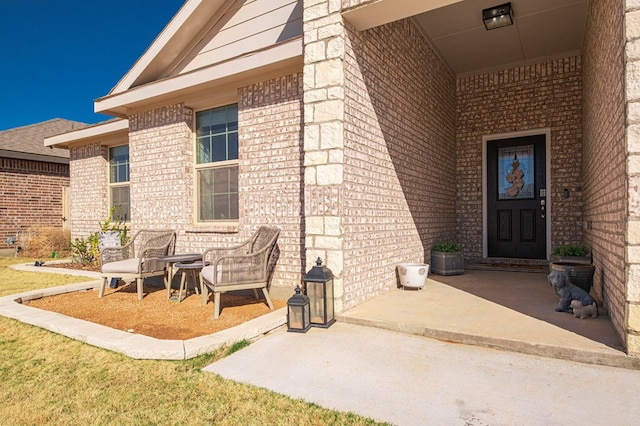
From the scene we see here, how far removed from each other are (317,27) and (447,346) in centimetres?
331

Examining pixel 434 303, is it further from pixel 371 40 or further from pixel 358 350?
pixel 371 40

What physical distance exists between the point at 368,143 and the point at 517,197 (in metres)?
4.17

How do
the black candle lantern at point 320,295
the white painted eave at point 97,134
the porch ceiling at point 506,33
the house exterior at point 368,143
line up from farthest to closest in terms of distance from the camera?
1. the white painted eave at point 97,134
2. the porch ceiling at point 506,33
3. the house exterior at point 368,143
4. the black candle lantern at point 320,295

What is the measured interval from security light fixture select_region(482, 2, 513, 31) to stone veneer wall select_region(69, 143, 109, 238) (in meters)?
Result: 7.73

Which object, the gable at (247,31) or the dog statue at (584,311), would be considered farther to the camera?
the gable at (247,31)

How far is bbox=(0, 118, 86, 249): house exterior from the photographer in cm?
1062

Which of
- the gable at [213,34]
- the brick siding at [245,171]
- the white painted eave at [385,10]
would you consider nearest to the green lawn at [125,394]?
the brick siding at [245,171]

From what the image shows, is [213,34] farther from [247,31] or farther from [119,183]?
[119,183]

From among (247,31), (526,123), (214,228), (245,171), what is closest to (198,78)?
(247,31)

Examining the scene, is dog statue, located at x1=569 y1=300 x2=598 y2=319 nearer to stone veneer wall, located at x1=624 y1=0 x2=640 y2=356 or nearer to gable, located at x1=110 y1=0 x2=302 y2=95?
stone veneer wall, located at x1=624 y1=0 x2=640 y2=356

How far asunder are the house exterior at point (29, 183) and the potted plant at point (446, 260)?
10958mm

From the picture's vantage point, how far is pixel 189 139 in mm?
5906

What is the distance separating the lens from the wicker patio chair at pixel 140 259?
4.95 metres

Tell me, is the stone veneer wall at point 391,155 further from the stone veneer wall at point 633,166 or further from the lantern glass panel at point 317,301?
the stone veneer wall at point 633,166
